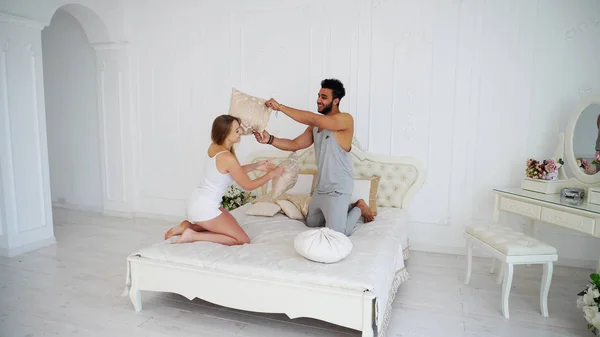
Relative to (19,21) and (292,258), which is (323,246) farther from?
(19,21)

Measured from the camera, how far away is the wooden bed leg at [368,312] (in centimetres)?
240

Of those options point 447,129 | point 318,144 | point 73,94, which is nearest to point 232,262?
point 318,144

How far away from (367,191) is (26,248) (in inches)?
149

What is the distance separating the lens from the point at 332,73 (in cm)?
489

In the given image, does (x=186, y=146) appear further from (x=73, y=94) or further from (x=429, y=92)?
(x=429, y=92)

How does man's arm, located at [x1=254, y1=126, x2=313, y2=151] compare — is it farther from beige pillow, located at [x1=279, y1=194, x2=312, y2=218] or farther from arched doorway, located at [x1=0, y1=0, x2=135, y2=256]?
arched doorway, located at [x1=0, y1=0, x2=135, y2=256]

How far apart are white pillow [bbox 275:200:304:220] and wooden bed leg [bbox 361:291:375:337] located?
1693 millimetres

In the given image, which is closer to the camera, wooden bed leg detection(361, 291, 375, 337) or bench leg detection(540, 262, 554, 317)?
wooden bed leg detection(361, 291, 375, 337)

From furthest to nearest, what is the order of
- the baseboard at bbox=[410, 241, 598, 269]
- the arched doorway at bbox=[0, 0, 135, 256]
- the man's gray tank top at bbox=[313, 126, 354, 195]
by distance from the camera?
the arched doorway at bbox=[0, 0, 135, 256], the baseboard at bbox=[410, 241, 598, 269], the man's gray tank top at bbox=[313, 126, 354, 195]

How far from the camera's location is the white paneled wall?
4184 mm

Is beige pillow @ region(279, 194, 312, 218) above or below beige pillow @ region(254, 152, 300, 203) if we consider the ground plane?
below

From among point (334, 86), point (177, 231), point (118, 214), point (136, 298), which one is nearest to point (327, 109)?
point (334, 86)

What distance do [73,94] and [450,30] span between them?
18.5 ft

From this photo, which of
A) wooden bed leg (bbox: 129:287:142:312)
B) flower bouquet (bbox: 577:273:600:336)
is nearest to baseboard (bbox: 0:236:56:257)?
wooden bed leg (bbox: 129:287:142:312)
